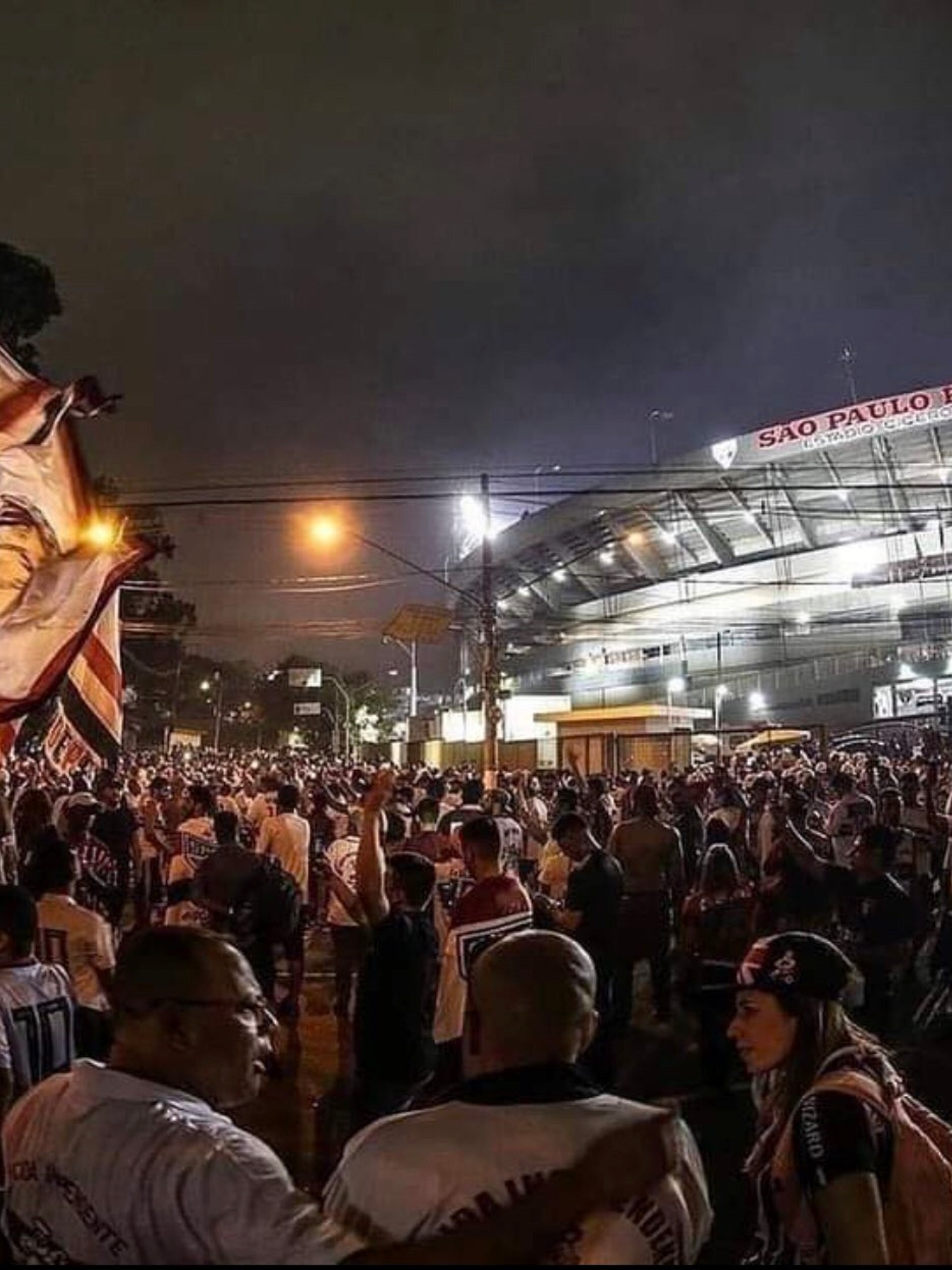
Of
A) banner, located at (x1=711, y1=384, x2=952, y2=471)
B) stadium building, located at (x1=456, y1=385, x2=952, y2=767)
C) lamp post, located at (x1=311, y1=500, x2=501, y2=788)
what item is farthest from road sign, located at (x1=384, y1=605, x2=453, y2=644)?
banner, located at (x1=711, y1=384, x2=952, y2=471)

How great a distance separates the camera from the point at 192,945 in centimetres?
226

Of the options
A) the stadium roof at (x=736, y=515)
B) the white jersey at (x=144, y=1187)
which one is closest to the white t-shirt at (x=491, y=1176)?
the white jersey at (x=144, y=1187)

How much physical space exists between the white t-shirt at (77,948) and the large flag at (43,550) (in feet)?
20.1

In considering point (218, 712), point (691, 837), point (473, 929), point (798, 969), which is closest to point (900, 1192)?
point (798, 969)

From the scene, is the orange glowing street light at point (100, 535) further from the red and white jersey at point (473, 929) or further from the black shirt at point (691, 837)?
the red and white jersey at point (473, 929)

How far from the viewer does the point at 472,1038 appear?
2.30 m

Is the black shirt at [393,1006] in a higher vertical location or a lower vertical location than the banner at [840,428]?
lower

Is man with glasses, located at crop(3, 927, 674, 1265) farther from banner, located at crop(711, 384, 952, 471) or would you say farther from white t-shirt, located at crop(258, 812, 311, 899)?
banner, located at crop(711, 384, 952, 471)

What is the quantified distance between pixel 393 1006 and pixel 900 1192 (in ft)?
10.7

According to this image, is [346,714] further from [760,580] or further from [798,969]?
[798,969]

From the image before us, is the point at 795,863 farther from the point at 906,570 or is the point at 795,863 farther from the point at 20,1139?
the point at 906,570

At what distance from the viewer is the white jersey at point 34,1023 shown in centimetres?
409

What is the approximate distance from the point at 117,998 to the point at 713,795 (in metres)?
13.7

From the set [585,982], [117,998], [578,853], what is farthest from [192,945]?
[578,853]
